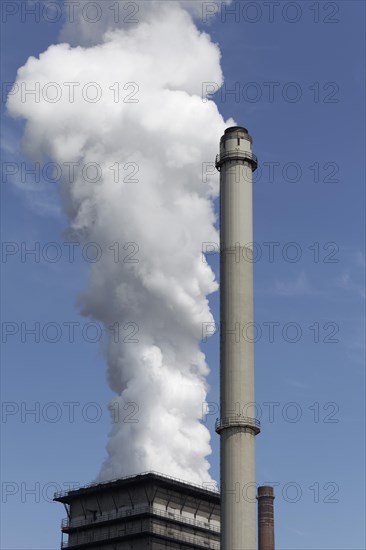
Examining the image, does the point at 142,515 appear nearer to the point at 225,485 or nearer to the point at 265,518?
the point at 225,485

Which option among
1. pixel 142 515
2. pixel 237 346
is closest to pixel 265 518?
pixel 142 515

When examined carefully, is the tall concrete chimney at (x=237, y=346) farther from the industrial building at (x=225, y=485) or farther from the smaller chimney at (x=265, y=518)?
Answer: the smaller chimney at (x=265, y=518)

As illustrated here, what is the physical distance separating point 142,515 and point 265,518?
14389 millimetres

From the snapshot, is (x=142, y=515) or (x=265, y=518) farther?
(x=265, y=518)

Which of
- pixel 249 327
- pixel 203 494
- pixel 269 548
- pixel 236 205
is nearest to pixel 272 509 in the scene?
pixel 269 548

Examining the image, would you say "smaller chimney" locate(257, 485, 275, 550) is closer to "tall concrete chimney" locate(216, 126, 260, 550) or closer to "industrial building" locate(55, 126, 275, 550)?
"industrial building" locate(55, 126, 275, 550)

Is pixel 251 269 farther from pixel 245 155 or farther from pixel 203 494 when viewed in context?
pixel 203 494

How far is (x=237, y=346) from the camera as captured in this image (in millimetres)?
71688

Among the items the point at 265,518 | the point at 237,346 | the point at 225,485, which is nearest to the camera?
the point at 225,485

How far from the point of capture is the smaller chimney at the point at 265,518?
81.9 m

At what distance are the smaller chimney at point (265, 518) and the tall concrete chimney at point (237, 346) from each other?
1420cm

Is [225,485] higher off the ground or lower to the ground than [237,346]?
lower

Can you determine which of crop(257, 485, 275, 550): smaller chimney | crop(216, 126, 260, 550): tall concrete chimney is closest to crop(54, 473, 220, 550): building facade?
crop(257, 485, 275, 550): smaller chimney

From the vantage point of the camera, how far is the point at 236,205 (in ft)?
248
